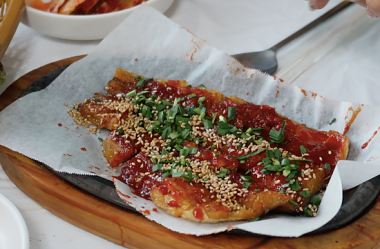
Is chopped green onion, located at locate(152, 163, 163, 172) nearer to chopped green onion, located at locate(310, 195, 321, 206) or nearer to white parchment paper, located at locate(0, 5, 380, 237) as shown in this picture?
white parchment paper, located at locate(0, 5, 380, 237)

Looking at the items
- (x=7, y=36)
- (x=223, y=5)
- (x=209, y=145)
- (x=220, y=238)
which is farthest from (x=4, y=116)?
(x=223, y=5)

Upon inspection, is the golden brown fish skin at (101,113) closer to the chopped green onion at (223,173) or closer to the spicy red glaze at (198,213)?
the chopped green onion at (223,173)

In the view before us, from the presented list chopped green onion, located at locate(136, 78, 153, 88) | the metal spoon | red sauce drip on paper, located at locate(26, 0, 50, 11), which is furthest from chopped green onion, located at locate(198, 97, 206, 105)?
red sauce drip on paper, located at locate(26, 0, 50, 11)

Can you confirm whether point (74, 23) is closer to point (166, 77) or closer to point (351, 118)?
point (166, 77)

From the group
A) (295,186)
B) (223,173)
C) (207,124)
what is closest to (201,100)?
(207,124)

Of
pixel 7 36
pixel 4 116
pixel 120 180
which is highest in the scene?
pixel 7 36

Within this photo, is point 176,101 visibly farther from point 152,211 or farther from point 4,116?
Result: point 4,116

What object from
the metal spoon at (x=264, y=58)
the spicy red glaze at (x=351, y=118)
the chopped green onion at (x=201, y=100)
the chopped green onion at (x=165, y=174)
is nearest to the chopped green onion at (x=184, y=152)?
the chopped green onion at (x=165, y=174)
